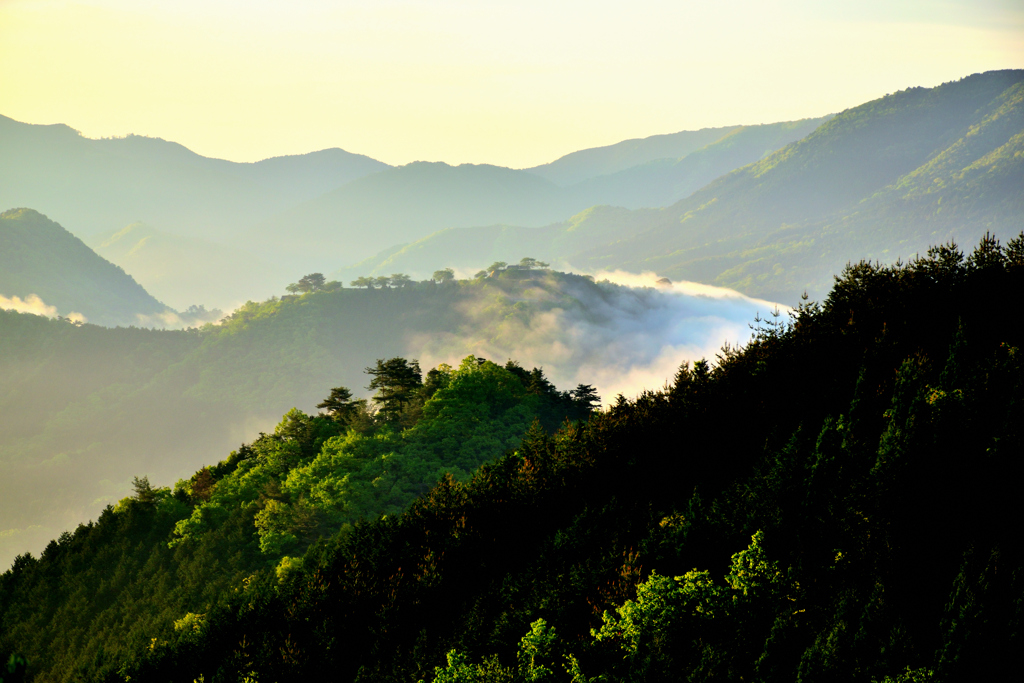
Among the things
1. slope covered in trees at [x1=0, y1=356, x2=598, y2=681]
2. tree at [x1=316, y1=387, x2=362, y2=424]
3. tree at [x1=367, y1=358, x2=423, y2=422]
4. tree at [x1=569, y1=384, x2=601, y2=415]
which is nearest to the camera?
slope covered in trees at [x1=0, y1=356, x2=598, y2=681]

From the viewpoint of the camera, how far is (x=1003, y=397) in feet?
71.5

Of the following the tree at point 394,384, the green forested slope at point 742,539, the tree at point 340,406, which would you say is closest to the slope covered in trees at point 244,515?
the tree at point 340,406

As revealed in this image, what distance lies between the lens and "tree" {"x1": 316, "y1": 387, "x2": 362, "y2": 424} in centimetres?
6469

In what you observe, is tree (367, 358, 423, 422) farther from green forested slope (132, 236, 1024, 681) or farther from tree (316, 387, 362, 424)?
green forested slope (132, 236, 1024, 681)

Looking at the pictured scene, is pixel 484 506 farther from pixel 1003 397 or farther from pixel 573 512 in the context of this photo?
pixel 1003 397

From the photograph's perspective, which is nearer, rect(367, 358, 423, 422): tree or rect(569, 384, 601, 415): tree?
rect(367, 358, 423, 422): tree

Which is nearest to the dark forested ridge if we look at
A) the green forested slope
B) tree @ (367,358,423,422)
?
the green forested slope

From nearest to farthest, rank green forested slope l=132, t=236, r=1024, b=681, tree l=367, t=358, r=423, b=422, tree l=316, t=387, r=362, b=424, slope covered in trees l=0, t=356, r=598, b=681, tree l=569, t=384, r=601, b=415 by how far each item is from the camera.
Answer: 1. green forested slope l=132, t=236, r=1024, b=681
2. slope covered in trees l=0, t=356, r=598, b=681
3. tree l=316, t=387, r=362, b=424
4. tree l=367, t=358, r=423, b=422
5. tree l=569, t=384, r=601, b=415

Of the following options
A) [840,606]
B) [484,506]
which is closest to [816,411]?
[840,606]

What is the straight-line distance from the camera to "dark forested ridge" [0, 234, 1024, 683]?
1700cm

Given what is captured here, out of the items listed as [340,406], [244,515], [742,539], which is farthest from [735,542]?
Answer: [340,406]

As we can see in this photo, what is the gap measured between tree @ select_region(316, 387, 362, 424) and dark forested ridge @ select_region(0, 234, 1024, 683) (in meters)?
25.8

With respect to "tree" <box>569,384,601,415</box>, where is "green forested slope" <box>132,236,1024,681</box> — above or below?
above

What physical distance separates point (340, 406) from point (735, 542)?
51.8m
